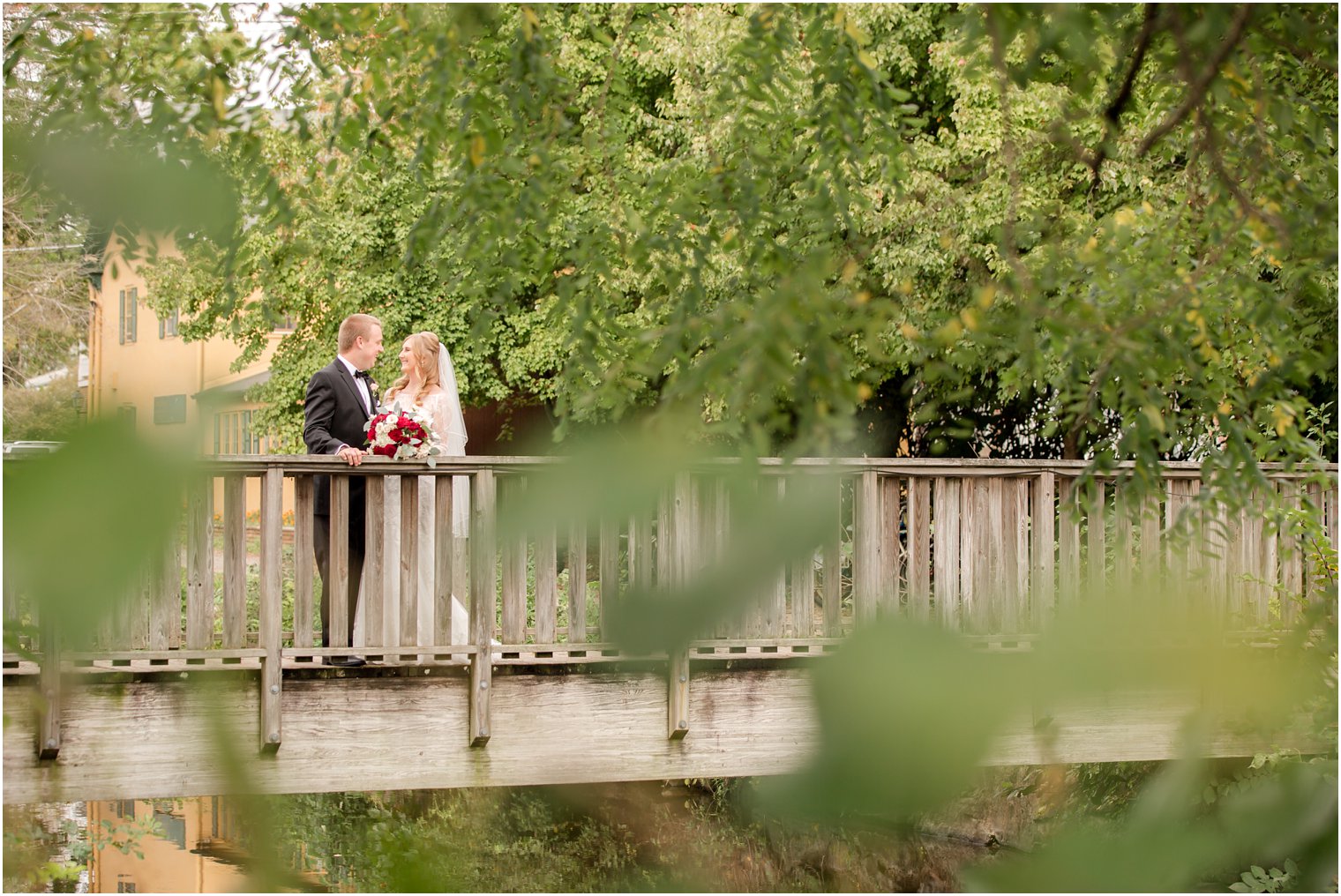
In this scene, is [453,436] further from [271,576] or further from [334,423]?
[271,576]

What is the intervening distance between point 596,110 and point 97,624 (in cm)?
244

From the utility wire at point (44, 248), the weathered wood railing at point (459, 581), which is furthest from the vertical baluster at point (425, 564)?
the utility wire at point (44, 248)

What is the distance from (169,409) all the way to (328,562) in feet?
14.4

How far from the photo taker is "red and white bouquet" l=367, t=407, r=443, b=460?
4672mm

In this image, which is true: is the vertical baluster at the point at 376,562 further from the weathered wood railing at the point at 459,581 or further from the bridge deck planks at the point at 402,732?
the bridge deck planks at the point at 402,732

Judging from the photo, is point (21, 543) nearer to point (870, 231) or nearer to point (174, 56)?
point (174, 56)

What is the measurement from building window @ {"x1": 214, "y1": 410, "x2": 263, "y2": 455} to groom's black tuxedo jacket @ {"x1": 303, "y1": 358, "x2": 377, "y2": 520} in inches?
167

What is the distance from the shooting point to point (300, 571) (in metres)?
4.42

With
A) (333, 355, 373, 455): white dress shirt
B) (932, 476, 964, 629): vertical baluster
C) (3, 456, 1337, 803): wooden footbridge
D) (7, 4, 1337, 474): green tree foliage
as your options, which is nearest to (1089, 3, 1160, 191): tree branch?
(7, 4, 1337, 474): green tree foliage

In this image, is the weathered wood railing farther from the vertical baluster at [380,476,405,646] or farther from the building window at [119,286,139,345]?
the building window at [119,286,139,345]

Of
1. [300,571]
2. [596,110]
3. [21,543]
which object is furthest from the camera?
[300,571]

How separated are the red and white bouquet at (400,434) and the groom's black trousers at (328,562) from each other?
11.7 inches

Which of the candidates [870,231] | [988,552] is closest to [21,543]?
[988,552]

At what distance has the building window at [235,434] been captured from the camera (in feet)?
1.18
